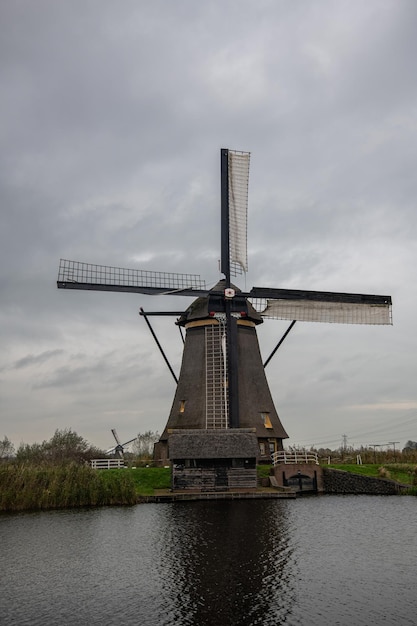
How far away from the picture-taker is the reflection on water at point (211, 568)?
11.1 m

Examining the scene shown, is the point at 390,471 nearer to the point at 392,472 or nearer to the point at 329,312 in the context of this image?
the point at 392,472

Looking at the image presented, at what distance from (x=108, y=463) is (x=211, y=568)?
66.4ft

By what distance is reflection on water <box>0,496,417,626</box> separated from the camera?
11141mm

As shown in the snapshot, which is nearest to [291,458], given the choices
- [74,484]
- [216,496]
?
[216,496]

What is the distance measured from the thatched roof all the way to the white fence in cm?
493

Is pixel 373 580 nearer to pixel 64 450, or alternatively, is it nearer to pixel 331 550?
pixel 331 550

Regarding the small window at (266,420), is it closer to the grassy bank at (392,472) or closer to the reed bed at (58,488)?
the grassy bank at (392,472)

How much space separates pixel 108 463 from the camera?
33375 millimetres

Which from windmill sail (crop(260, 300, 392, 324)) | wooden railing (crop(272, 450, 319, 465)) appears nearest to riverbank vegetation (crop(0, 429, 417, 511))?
wooden railing (crop(272, 450, 319, 465))

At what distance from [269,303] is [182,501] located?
491 inches

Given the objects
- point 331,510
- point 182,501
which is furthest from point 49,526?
point 331,510

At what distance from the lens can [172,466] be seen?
1172 inches

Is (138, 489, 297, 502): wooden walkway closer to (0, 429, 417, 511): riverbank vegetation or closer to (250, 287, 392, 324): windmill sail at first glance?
(0, 429, 417, 511): riverbank vegetation

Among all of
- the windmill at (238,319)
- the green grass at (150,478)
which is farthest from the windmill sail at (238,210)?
the green grass at (150,478)
